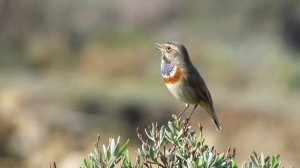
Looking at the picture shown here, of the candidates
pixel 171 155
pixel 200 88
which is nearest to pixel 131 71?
pixel 200 88

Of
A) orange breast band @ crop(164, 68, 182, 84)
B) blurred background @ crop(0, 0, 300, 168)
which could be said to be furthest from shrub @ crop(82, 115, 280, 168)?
blurred background @ crop(0, 0, 300, 168)

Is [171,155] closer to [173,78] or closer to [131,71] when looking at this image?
[173,78]

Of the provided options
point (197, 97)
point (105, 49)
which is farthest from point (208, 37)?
point (197, 97)

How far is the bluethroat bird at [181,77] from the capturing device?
22.2 ft

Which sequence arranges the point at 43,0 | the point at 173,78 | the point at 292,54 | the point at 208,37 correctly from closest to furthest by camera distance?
1. the point at 173,78
2. the point at 292,54
3. the point at 208,37
4. the point at 43,0

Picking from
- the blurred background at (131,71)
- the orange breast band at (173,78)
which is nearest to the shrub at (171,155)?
the orange breast band at (173,78)

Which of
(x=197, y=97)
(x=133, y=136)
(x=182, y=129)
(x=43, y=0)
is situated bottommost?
(x=182, y=129)

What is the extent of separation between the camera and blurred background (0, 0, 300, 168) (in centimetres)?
1891

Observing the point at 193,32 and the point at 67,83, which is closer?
the point at 67,83

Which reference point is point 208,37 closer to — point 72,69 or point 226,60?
point 226,60

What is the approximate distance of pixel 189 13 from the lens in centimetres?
3275

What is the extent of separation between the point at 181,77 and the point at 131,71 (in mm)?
21944

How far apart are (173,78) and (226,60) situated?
22.7 meters

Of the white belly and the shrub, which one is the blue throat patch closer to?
the white belly
